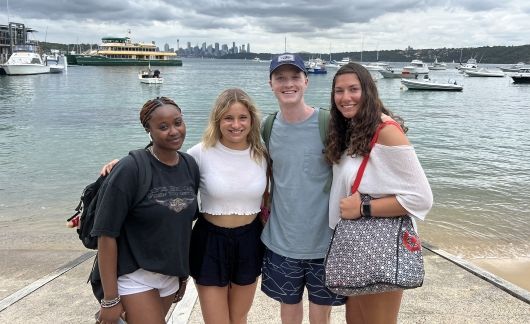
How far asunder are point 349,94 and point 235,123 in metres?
0.79

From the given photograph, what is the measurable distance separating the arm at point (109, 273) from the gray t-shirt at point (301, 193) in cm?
105

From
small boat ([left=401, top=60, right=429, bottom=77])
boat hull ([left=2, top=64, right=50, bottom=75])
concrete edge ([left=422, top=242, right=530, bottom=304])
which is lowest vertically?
concrete edge ([left=422, top=242, right=530, bottom=304])

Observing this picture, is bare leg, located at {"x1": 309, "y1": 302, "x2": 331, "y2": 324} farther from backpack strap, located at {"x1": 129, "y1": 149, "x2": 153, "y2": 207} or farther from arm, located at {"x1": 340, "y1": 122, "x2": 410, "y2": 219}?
backpack strap, located at {"x1": 129, "y1": 149, "x2": 153, "y2": 207}

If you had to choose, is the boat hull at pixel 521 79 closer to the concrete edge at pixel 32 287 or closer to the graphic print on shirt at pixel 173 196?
the concrete edge at pixel 32 287

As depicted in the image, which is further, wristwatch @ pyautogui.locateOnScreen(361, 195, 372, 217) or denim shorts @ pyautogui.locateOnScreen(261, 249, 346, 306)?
denim shorts @ pyautogui.locateOnScreen(261, 249, 346, 306)

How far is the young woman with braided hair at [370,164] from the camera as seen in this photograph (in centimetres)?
238

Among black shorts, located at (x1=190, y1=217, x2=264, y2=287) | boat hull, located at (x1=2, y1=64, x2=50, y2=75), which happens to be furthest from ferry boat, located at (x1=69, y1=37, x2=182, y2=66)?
black shorts, located at (x1=190, y1=217, x2=264, y2=287)

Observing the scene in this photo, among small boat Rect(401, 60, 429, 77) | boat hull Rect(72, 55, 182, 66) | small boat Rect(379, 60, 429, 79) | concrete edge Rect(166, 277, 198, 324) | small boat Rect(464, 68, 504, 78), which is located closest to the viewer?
concrete edge Rect(166, 277, 198, 324)

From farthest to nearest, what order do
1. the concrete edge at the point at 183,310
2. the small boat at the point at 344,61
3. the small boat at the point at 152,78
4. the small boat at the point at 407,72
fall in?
the small boat at the point at 407,72, the small boat at the point at 152,78, the concrete edge at the point at 183,310, the small boat at the point at 344,61

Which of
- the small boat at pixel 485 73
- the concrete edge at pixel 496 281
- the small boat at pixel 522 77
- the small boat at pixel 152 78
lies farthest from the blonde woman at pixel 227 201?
the small boat at pixel 485 73

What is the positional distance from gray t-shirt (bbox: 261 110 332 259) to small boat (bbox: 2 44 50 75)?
76895mm

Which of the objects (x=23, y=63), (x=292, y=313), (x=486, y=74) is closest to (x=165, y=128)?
(x=292, y=313)

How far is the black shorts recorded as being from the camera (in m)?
2.88

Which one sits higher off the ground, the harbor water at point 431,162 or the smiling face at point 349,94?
the smiling face at point 349,94
